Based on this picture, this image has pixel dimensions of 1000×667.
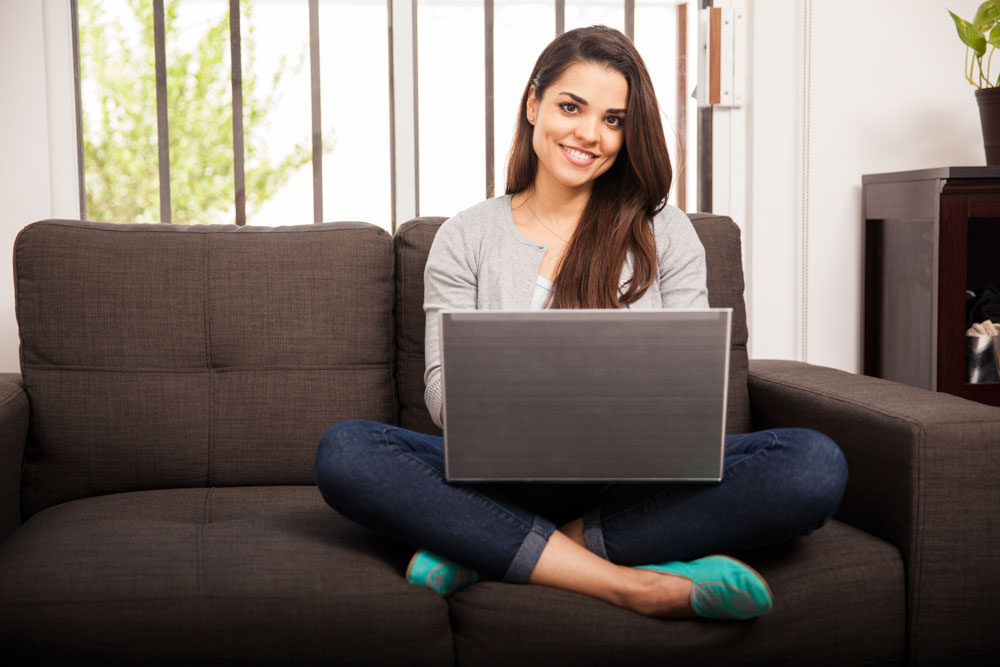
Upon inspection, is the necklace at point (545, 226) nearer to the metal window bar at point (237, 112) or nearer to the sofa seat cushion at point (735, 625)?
the sofa seat cushion at point (735, 625)

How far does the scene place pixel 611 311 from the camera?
42.1 inches

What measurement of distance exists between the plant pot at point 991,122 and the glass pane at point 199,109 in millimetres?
1809

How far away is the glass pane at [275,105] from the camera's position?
2338 millimetres

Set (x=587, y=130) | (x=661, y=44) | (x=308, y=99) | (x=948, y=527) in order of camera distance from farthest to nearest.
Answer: (x=661, y=44) < (x=308, y=99) < (x=587, y=130) < (x=948, y=527)

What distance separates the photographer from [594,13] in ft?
8.11

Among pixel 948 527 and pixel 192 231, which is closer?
pixel 948 527

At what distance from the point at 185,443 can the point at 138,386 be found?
0.43 ft

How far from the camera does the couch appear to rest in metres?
1.19

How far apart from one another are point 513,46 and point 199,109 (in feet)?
2.69

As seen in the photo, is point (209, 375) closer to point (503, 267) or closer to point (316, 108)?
point (503, 267)

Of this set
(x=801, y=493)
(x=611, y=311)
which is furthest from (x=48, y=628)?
(x=801, y=493)

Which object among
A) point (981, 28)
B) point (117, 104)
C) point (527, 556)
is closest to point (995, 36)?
point (981, 28)

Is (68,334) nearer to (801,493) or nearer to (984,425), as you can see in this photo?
(801,493)

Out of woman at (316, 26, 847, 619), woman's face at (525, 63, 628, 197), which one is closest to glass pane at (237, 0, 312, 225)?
woman at (316, 26, 847, 619)
